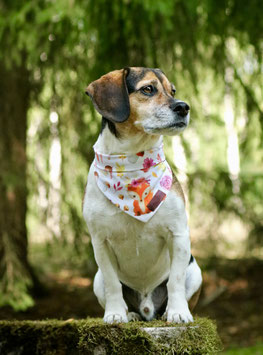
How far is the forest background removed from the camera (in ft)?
20.3

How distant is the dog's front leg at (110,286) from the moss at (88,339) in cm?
27

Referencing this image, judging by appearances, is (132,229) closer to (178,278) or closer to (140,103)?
(178,278)

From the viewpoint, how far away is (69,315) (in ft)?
29.9

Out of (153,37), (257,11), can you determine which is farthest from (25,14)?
(257,11)

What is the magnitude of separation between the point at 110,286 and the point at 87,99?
3965 mm

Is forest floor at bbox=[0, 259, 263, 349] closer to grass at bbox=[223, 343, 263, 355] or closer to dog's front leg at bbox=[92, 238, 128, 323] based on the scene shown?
grass at bbox=[223, 343, 263, 355]

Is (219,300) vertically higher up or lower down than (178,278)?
lower down

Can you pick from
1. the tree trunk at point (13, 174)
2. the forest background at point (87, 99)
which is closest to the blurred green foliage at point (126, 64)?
the forest background at point (87, 99)

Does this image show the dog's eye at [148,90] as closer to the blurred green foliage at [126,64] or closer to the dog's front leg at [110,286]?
the dog's front leg at [110,286]

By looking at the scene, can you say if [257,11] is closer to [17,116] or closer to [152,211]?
[152,211]

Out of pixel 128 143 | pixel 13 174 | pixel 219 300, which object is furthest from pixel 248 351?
pixel 128 143

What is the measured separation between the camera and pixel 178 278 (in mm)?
3555

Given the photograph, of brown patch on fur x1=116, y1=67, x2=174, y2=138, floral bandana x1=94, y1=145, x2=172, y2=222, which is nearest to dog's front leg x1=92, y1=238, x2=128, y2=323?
floral bandana x1=94, y1=145, x2=172, y2=222

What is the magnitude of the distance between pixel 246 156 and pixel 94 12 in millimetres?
4460
